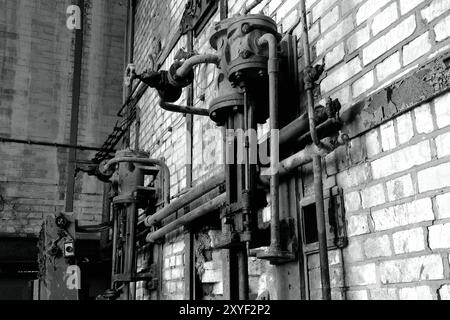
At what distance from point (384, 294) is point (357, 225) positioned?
31cm

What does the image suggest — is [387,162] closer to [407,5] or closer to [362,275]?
[362,275]

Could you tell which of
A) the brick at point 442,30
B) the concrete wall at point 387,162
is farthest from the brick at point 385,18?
the brick at point 442,30

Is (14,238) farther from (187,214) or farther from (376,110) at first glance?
(376,110)

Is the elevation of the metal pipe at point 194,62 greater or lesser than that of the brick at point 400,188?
greater

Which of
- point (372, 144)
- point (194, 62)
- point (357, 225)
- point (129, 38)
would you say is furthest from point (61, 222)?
point (372, 144)

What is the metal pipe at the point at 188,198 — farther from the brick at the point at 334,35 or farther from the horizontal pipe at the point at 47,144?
the horizontal pipe at the point at 47,144

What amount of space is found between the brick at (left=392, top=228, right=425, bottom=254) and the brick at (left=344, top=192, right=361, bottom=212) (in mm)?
250

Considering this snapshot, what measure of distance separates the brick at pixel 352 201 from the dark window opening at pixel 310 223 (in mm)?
231

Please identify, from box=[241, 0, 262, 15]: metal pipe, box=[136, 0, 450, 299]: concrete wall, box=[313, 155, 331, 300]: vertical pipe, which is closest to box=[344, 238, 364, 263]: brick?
box=[136, 0, 450, 299]: concrete wall

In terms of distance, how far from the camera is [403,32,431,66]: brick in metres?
1.88

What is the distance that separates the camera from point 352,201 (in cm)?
219

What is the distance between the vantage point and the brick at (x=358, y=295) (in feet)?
6.75

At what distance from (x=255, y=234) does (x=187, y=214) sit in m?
1.32
